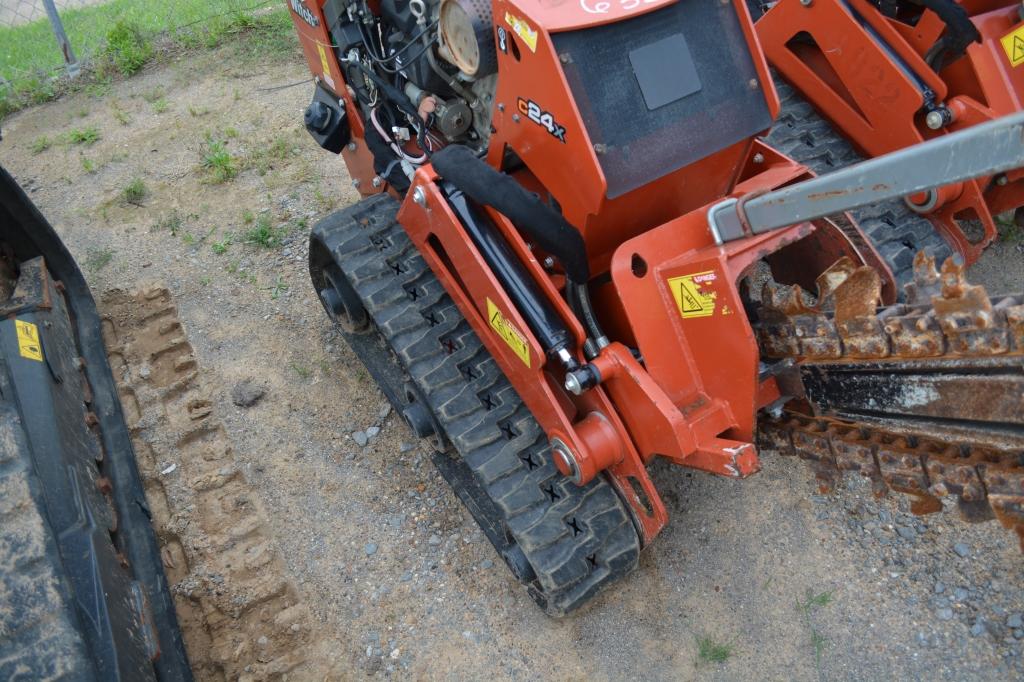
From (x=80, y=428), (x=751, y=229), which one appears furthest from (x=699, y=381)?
(x=80, y=428)

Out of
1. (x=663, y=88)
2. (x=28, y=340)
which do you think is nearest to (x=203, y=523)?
(x=28, y=340)

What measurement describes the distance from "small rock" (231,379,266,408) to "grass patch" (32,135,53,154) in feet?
11.5

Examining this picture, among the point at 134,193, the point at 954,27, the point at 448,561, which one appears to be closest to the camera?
the point at 448,561

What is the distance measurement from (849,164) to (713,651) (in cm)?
257

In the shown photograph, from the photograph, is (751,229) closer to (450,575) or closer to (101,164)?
(450,575)

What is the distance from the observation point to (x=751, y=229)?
2.54m

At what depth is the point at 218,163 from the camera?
582 cm

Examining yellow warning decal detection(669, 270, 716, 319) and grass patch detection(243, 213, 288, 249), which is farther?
grass patch detection(243, 213, 288, 249)

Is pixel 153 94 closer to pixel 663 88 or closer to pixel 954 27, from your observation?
pixel 663 88

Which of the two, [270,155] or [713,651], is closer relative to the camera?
[713,651]

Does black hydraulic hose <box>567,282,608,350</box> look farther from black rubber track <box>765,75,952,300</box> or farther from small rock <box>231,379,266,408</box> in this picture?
small rock <box>231,379,266,408</box>

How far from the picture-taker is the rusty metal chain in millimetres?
2170

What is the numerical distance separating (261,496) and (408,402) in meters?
0.78

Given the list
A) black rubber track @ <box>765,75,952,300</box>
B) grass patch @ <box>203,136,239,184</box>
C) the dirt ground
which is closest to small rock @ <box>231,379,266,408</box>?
the dirt ground
